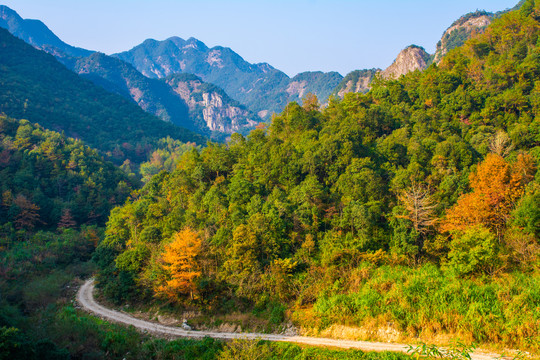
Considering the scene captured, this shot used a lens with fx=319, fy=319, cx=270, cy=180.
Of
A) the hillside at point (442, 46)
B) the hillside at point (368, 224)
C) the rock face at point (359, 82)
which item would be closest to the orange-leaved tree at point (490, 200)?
the hillside at point (368, 224)

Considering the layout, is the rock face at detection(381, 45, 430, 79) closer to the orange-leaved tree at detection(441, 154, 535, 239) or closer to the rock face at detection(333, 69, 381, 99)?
the rock face at detection(333, 69, 381, 99)

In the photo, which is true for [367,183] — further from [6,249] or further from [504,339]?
[6,249]

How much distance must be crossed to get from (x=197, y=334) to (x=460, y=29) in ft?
524

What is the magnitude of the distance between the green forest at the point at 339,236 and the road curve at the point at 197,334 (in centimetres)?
104

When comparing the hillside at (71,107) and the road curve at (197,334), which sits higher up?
the hillside at (71,107)

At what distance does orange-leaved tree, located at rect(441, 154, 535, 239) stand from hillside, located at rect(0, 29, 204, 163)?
123046mm

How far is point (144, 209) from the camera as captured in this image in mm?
43281

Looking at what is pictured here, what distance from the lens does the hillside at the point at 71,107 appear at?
12200 cm

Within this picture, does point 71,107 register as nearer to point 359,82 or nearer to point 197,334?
point 197,334

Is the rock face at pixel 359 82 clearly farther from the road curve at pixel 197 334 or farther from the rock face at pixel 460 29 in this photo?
the road curve at pixel 197 334

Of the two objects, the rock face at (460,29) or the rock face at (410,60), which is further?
the rock face at (410,60)

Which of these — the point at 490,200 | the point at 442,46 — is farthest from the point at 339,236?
the point at 442,46

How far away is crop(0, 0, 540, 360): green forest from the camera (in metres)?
20.8

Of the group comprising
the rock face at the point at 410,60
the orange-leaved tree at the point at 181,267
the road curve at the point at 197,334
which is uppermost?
the rock face at the point at 410,60
